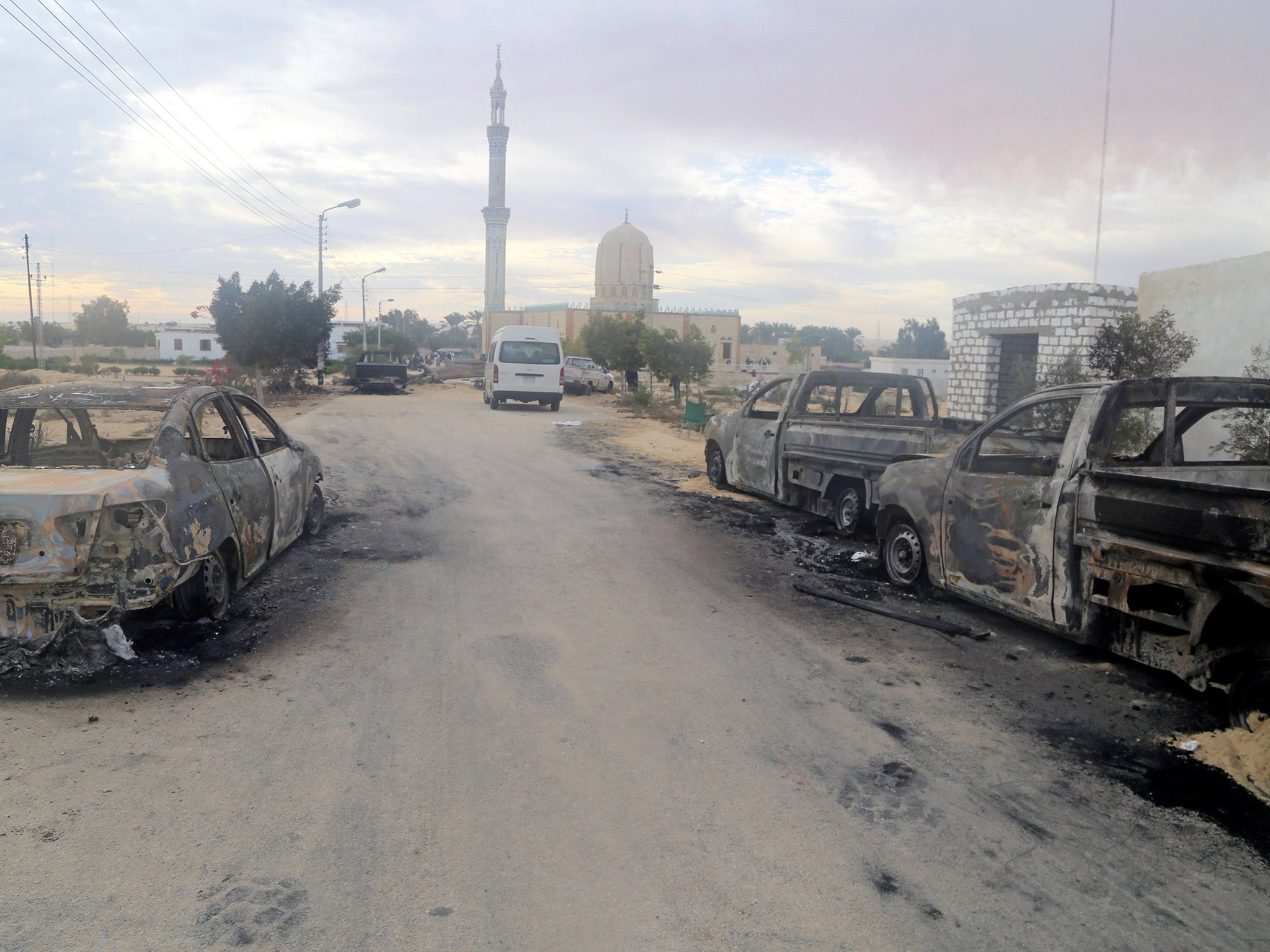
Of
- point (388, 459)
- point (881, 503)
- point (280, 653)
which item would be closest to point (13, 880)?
point (280, 653)

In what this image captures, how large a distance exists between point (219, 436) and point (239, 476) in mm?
840

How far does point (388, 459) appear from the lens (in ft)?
47.9

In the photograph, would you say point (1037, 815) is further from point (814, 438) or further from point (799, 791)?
point (814, 438)

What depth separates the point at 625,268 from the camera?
8331 centimetres

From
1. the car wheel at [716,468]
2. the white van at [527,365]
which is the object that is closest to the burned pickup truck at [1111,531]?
the car wheel at [716,468]

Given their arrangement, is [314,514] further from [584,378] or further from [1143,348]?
[584,378]

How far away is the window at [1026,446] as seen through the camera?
591cm

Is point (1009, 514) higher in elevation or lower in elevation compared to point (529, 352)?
lower

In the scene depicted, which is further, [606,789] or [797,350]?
[797,350]

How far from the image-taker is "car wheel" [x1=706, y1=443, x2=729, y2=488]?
12.3 meters

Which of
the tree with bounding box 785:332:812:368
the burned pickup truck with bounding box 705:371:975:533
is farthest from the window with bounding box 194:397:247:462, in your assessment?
the tree with bounding box 785:332:812:368

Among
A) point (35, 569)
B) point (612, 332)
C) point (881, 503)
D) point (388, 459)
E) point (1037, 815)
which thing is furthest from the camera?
point (612, 332)

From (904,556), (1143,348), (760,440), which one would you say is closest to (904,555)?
(904,556)

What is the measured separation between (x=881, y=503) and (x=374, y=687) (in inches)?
177
